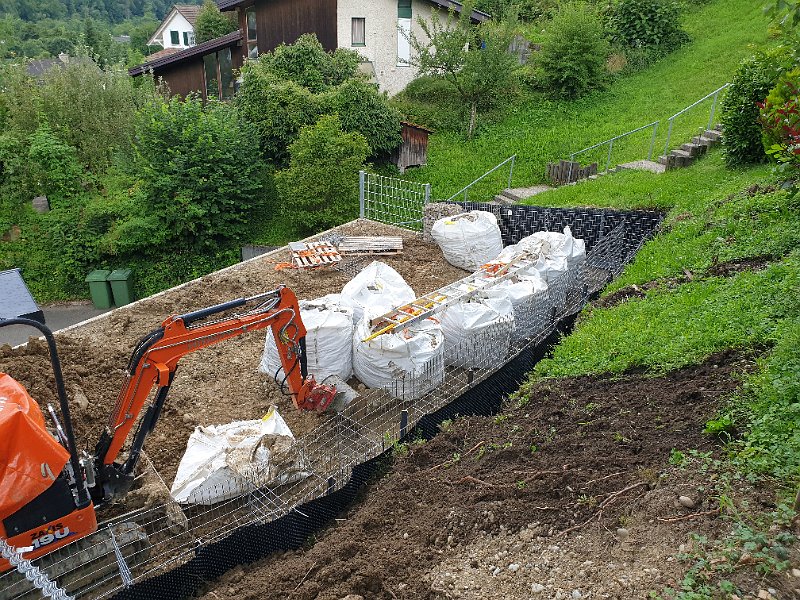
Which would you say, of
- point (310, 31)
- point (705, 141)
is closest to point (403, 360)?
point (705, 141)

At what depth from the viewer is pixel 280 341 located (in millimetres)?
7082

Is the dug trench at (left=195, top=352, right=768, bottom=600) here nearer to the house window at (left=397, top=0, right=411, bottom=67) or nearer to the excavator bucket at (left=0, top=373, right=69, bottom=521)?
the excavator bucket at (left=0, top=373, right=69, bottom=521)

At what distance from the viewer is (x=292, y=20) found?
20.4 meters

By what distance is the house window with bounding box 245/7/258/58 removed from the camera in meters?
20.7

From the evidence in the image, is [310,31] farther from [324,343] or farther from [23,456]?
[23,456]

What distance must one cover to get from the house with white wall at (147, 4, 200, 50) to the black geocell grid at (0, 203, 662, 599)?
4536 cm

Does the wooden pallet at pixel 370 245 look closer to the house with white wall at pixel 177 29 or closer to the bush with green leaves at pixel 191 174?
the bush with green leaves at pixel 191 174

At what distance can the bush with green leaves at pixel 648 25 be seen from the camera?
21.4 metres

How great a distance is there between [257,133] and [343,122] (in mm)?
2349

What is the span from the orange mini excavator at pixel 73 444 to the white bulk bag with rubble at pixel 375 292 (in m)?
1.95

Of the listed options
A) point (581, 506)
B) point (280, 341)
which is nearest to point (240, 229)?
point (280, 341)

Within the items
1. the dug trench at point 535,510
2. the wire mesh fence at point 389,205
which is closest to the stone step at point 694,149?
the wire mesh fence at point 389,205

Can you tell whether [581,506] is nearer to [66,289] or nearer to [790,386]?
[790,386]

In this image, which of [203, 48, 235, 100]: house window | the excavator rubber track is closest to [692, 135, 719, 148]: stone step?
the excavator rubber track
